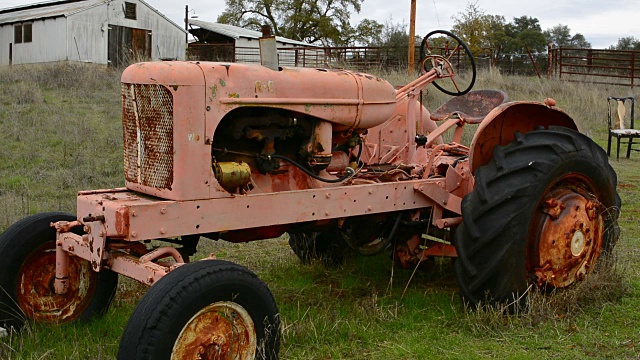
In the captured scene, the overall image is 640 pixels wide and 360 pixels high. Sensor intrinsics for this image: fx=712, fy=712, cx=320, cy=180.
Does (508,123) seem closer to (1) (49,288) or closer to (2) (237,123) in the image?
(2) (237,123)

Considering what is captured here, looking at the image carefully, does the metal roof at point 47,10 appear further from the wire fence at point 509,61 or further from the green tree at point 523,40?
the green tree at point 523,40

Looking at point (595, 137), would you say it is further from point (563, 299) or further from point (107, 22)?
point (107, 22)

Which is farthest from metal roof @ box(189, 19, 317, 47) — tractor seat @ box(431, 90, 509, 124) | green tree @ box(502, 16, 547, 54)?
tractor seat @ box(431, 90, 509, 124)

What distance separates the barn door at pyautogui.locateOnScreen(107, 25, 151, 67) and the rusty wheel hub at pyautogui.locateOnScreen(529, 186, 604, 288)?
26.7 meters

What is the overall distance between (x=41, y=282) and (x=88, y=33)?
26764mm

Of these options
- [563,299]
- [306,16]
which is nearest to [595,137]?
[563,299]

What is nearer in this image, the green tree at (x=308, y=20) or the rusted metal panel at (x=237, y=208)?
the rusted metal panel at (x=237, y=208)

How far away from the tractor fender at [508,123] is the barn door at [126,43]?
2627cm

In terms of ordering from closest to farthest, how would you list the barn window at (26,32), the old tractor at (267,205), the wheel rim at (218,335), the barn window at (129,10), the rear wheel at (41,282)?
the wheel rim at (218,335) < the old tractor at (267,205) < the rear wheel at (41,282) < the barn window at (26,32) < the barn window at (129,10)

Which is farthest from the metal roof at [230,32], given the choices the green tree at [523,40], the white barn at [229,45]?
the green tree at [523,40]

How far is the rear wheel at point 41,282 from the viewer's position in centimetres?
387

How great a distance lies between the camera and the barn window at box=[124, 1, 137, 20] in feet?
100.0

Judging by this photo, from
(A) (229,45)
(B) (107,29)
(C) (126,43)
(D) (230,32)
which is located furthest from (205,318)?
(D) (230,32)

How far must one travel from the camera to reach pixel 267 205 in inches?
144
